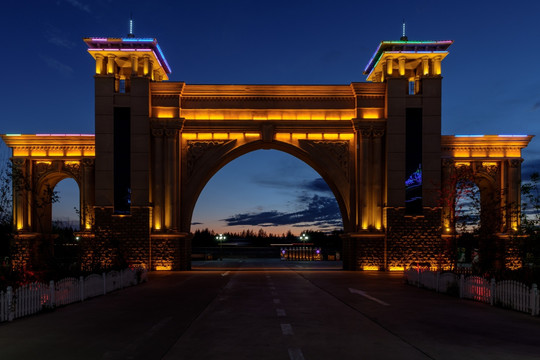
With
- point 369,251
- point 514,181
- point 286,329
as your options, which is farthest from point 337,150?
point 286,329

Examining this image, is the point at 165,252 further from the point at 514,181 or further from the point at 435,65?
the point at 514,181

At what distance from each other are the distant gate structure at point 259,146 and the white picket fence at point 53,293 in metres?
13.5

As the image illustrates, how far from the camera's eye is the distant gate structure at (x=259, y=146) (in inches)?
1416

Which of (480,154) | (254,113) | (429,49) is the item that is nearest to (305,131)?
(254,113)

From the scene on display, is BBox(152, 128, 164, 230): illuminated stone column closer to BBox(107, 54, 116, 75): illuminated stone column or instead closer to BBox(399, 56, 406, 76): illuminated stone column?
BBox(107, 54, 116, 75): illuminated stone column

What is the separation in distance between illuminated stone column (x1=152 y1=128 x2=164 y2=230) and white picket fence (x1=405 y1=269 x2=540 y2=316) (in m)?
19.1

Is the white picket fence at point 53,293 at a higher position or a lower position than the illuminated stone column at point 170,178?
lower

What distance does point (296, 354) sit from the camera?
9.28 metres

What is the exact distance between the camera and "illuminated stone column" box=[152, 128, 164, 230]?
36312 millimetres

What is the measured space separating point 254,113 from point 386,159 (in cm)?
1029

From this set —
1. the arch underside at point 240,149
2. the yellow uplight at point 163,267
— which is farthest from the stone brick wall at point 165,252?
the arch underside at point 240,149

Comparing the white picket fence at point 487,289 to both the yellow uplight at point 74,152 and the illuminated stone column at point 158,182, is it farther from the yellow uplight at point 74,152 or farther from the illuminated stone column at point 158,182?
the yellow uplight at point 74,152

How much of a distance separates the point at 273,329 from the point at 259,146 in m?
28.1

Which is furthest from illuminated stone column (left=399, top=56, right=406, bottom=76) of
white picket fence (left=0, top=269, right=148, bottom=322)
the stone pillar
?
white picket fence (left=0, top=269, right=148, bottom=322)
